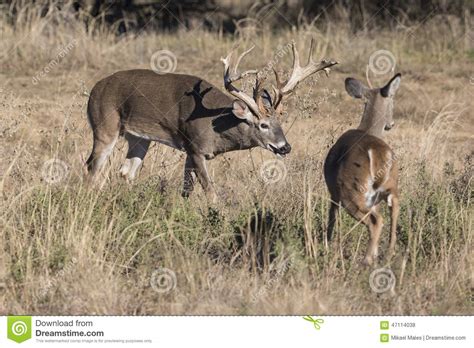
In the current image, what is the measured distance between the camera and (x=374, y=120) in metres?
9.26

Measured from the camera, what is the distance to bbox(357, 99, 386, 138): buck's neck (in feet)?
30.3

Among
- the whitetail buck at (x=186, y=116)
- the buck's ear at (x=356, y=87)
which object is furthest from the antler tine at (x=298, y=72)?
the buck's ear at (x=356, y=87)

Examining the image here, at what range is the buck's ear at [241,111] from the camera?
1140 centimetres

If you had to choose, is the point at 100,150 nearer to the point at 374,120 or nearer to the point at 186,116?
the point at 186,116

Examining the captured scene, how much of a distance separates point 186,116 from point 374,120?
305cm

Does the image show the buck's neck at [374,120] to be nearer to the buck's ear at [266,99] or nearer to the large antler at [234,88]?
the large antler at [234,88]

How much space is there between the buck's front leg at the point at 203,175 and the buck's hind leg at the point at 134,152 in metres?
0.62

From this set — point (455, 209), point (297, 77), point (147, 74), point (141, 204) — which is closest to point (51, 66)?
point (147, 74)

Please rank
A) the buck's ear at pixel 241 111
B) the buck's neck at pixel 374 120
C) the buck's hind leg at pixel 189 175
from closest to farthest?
the buck's neck at pixel 374 120, the buck's hind leg at pixel 189 175, the buck's ear at pixel 241 111

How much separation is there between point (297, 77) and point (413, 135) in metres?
2.71

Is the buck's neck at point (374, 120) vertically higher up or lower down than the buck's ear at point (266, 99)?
higher up

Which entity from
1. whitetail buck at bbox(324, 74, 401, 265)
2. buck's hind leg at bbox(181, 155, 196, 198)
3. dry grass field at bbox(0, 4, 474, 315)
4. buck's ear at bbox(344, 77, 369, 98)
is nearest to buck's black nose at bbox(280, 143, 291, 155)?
dry grass field at bbox(0, 4, 474, 315)

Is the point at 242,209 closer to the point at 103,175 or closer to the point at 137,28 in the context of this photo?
the point at 103,175

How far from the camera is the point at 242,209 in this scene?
31.1 ft
